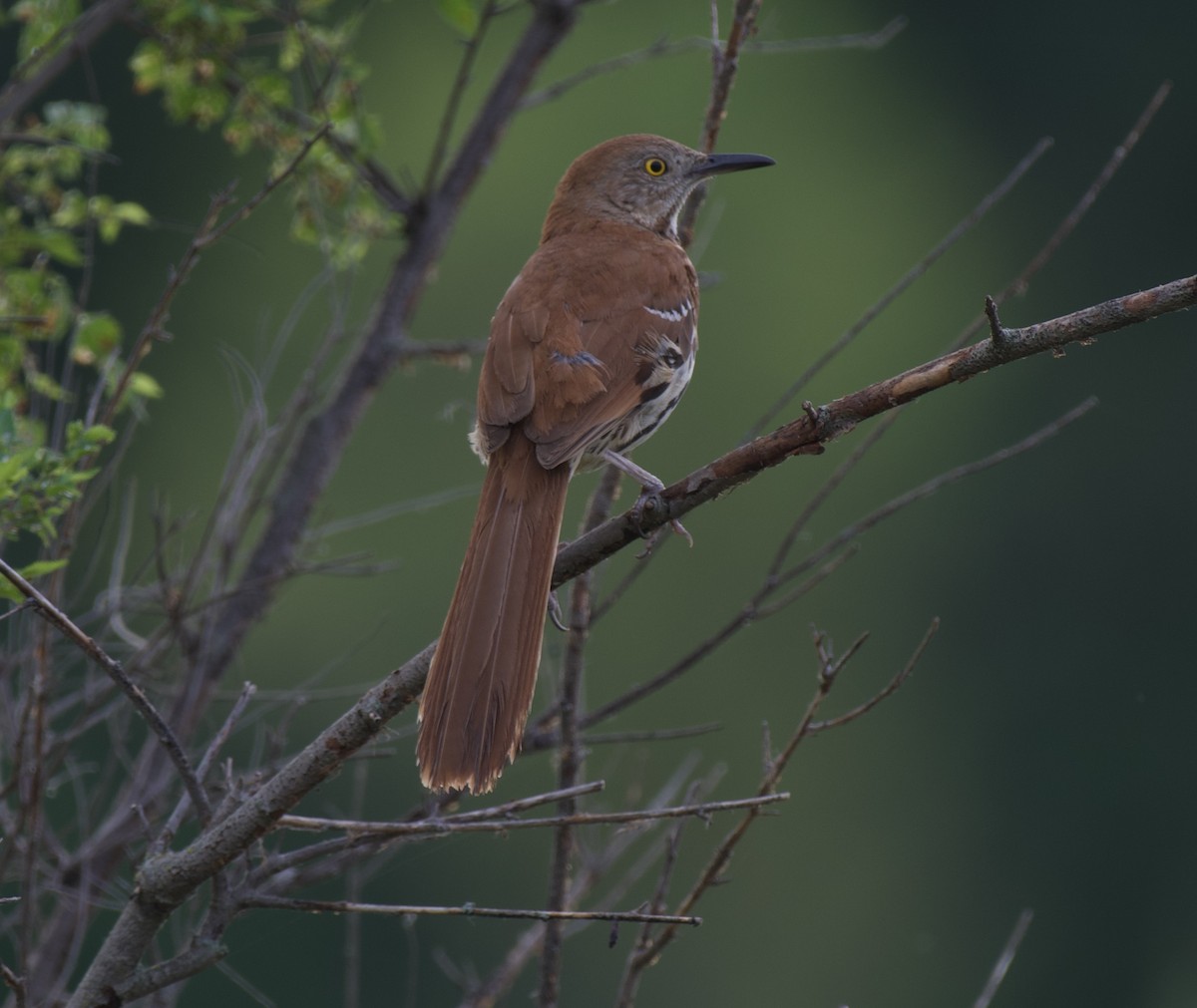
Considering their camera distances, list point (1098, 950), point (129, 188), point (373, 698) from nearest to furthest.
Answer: point (373, 698) < point (129, 188) < point (1098, 950)

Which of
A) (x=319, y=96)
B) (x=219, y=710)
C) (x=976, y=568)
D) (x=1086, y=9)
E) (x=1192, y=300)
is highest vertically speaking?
(x=1086, y=9)

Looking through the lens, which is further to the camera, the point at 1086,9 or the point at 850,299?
the point at 1086,9

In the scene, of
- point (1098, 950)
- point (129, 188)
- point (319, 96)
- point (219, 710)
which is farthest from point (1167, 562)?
point (319, 96)

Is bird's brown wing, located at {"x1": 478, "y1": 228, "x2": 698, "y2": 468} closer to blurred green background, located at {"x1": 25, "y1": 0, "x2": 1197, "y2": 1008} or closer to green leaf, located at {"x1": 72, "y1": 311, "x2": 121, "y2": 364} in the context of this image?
green leaf, located at {"x1": 72, "y1": 311, "x2": 121, "y2": 364}

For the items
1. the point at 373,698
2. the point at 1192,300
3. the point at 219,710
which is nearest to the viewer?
the point at 1192,300

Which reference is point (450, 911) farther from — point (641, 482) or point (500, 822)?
point (641, 482)

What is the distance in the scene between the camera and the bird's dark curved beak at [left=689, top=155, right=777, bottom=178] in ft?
14.4

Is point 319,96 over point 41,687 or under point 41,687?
over

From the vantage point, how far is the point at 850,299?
16234 millimetres

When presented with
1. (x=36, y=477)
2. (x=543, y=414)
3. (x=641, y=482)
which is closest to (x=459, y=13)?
(x=543, y=414)

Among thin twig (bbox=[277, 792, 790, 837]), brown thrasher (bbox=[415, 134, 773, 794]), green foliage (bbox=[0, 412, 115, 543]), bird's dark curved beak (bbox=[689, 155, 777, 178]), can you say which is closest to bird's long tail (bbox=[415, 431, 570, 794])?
brown thrasher (bbox=[415, 134, 773, 794])

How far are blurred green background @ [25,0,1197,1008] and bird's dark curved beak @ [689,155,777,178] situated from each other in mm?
7566

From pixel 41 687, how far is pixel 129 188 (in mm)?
11606

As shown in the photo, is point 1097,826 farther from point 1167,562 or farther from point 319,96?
point 319,96
